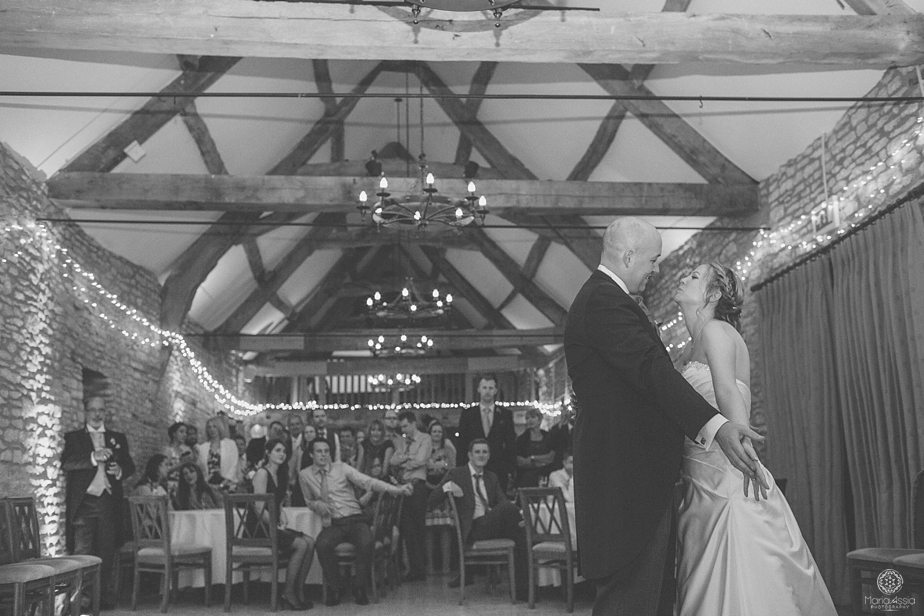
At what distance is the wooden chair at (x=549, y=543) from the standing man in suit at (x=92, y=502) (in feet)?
10.8

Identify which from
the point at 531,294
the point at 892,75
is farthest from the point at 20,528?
the point at 531,294

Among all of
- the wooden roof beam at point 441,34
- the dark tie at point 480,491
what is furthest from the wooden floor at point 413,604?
the wooden roof beam at point 441,34

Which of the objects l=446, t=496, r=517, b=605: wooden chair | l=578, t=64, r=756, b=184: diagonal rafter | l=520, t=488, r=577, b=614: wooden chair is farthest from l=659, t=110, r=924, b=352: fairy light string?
l=446, t=496, r=517, b=605: wooden chair

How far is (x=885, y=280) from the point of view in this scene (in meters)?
6.17

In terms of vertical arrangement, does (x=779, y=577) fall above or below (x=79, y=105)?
below

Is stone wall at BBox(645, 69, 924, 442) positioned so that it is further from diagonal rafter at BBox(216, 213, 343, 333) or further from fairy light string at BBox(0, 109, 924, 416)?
diagonal rafter at BBox(216, 213, 343, 333)

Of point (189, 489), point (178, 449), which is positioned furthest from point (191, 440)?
point (189, 489)

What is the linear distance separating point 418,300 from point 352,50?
6939 mm

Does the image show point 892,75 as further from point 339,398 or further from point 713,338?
point 339,398

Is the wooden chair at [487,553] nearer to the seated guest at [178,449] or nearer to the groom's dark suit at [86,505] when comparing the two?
the groom's dark suit at [86,505]

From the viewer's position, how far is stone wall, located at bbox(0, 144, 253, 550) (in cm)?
736

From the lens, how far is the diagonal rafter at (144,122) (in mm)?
8898

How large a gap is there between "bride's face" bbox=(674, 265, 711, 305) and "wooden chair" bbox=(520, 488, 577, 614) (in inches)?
143

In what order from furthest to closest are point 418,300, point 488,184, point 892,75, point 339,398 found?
point 339,398
point 418,300
point 488,184
point 892,75
